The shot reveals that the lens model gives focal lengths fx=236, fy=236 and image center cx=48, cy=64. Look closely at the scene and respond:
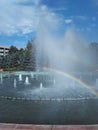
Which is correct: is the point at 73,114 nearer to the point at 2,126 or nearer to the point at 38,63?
the point at 2,126

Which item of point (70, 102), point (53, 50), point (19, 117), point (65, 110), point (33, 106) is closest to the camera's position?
point (19, 117)

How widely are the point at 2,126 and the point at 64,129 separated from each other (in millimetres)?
1651

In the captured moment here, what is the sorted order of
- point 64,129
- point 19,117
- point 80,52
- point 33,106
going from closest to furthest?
point 64,129 → point 19,117 → point 33,106 → point 80,52

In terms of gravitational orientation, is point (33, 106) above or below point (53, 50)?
below

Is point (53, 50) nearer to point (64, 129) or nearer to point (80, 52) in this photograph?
point (80, 52)

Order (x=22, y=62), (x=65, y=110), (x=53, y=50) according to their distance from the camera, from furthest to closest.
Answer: (x=22, y=62), (x=53, y=50), (x=65, y=110)

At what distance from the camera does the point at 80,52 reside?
54156 millimetres

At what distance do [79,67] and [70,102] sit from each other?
42.4 meters

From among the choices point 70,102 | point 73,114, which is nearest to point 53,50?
point 70,102

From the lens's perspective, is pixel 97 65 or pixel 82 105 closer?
pixel 82 105

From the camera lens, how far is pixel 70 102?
1237 centimetres

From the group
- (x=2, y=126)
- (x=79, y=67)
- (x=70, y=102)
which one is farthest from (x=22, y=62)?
(x=2, y=126)

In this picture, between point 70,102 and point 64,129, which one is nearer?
point 64,129

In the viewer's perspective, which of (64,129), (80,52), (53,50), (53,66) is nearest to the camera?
(64,129)
